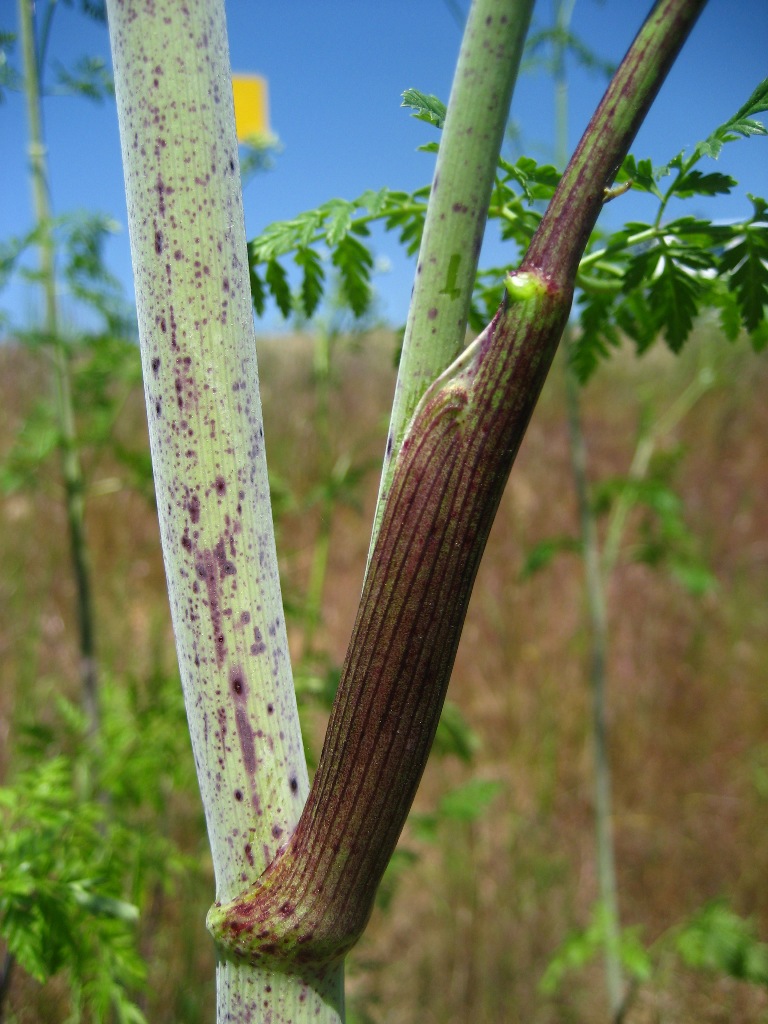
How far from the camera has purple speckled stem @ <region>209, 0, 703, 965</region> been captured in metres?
0.48

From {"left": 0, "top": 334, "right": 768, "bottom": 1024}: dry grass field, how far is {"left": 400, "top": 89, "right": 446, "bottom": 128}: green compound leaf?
1448 millimetres

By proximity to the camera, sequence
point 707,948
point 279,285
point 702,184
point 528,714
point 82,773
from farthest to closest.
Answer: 1. point 528,714
2. point 707,948
3. point 82,773
4. point 279,285
5. point 702,184

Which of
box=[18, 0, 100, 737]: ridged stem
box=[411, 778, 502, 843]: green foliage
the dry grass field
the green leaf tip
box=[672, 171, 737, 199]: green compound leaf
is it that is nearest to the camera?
the green leaf tip

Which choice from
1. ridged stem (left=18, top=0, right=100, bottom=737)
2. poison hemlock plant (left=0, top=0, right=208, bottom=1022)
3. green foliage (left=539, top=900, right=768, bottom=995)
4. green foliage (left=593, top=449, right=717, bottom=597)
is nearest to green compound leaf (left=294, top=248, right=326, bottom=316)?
poison hemlock plant (left=0, top=0, right=208, bottom=1022)

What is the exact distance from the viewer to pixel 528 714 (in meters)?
4.62

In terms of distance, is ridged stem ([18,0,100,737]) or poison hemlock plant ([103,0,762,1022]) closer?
poison hemlock plant ([103,0,762,1022])

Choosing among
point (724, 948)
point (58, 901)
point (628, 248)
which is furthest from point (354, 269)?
point (724, 948)

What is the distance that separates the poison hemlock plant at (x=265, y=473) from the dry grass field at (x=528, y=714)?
1295 mm

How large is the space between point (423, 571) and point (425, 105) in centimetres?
37

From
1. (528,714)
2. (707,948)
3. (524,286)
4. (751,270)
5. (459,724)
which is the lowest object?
(707,948)

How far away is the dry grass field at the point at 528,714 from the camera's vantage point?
9.48 feet

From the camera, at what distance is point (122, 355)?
97.0 inches

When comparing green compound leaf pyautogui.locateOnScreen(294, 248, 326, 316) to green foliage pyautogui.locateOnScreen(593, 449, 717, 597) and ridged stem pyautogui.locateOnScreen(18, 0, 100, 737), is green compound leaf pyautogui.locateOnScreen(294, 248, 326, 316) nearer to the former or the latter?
ridged stem pyautogui.locateOnScreen(18, 0, 100, 737)

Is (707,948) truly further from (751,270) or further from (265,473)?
(265,473)
